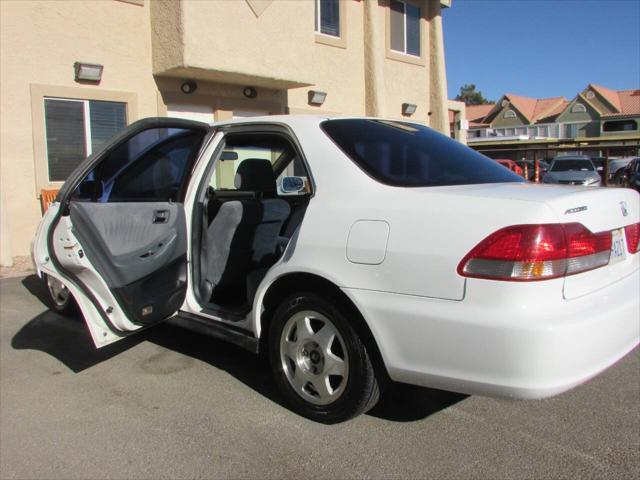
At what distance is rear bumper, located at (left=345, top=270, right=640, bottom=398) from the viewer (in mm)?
2426

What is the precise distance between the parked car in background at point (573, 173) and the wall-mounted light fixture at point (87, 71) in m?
15.4

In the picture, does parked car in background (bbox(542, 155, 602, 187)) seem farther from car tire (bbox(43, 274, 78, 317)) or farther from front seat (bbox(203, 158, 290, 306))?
car tire (bbox(43, 274, 78, 317))

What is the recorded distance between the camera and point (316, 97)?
12.5 m

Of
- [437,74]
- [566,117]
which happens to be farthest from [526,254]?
[566,117]

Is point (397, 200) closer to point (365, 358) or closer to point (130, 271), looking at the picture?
point (365, 358)

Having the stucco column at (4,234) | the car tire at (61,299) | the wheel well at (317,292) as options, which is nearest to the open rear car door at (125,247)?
the wheel well at (317,292)

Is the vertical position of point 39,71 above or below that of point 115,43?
below

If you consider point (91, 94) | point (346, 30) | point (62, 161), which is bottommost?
point (62, 161)

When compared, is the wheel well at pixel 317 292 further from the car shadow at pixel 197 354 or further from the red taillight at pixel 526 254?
the red taillight at pixel 526 254

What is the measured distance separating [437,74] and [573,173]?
24.4 feet

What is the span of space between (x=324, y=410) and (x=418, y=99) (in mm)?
13526

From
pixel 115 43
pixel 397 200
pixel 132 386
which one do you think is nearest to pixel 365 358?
pixel 397 200

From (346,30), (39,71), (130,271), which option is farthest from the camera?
(346,30)

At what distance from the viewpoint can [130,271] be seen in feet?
12.0
